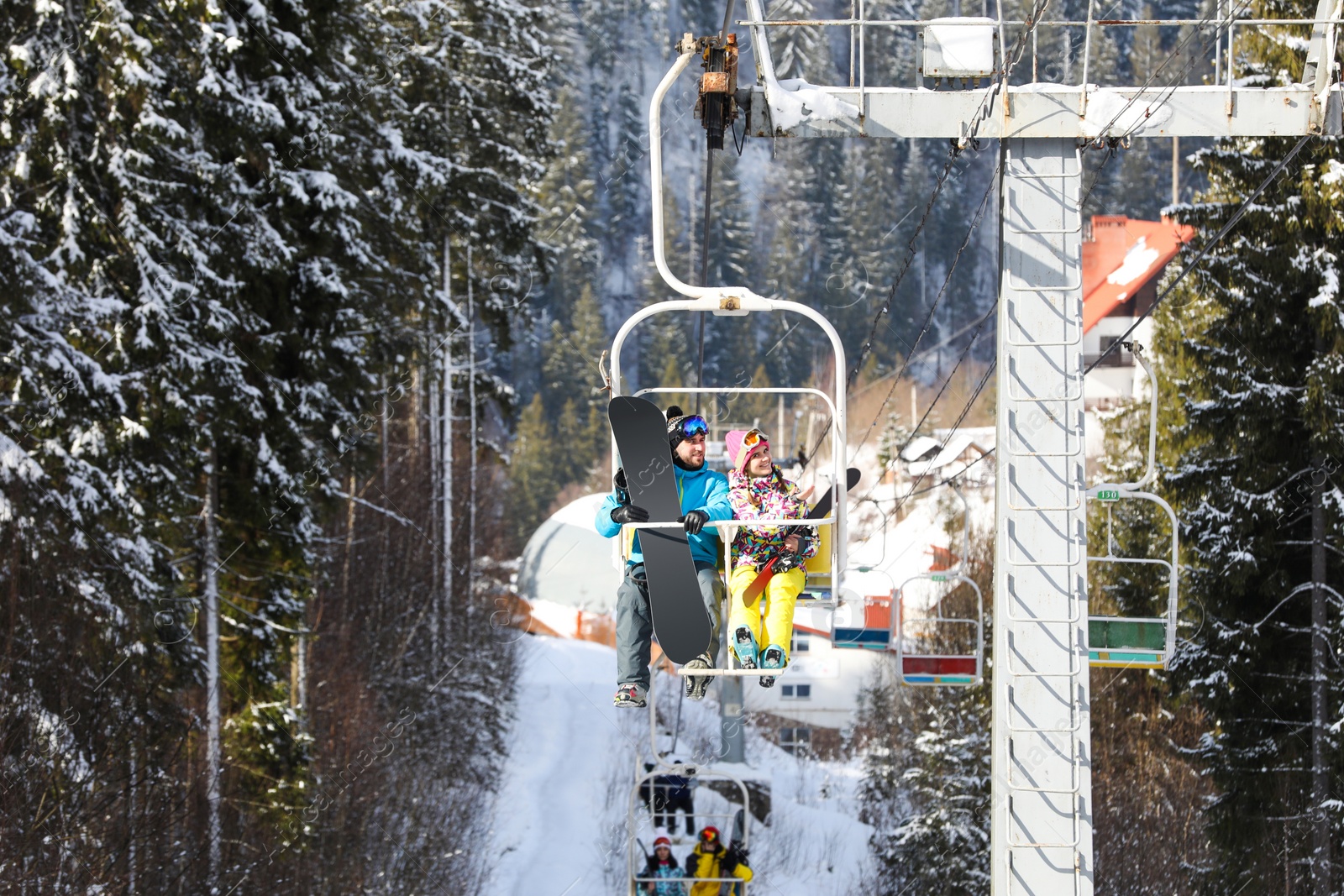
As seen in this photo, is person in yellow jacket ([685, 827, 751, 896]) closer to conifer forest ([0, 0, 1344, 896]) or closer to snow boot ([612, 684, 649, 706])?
Result: conifer forest ([0, 0, 1344, 896])

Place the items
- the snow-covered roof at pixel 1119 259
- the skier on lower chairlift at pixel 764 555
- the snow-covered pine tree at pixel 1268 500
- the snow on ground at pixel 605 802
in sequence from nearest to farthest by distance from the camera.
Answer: the skier on lower chairlift at pixel 764 555 → the snow-covered pine tree at pixel 1268 500 → the snow on ground at pixel 605 802 → the snow-covered roof at pixel 1119 259

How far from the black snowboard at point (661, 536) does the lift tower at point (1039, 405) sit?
1454 mm

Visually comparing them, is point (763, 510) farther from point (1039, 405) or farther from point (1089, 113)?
point (1089, 113)

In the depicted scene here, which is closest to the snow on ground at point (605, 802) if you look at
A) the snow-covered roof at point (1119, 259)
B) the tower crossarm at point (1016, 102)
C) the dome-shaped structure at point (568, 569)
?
the dome-shaped structure at point (568, 569)

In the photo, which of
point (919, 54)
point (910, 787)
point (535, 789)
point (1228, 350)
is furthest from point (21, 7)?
point (910, 787)

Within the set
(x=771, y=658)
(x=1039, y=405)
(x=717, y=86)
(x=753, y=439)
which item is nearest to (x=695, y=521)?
(x=753, y=439)

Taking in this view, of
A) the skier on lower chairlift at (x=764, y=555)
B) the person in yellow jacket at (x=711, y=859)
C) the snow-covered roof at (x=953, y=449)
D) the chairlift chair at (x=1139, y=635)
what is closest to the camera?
the skier on lower chairlift at (x=764, y=555)

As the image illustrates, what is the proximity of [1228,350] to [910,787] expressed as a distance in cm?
1434

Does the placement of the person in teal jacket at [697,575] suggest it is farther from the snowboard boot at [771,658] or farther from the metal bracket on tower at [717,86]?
the metal bracket on tower at [717,86]

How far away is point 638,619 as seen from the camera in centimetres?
739

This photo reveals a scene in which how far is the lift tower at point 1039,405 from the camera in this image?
7.04 metres

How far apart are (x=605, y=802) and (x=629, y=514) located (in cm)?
2340

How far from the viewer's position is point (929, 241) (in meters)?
101

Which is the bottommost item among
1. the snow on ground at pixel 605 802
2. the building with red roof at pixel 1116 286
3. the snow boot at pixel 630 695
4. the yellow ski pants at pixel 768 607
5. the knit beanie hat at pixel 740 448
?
the snow on ground at pixel 605 802
